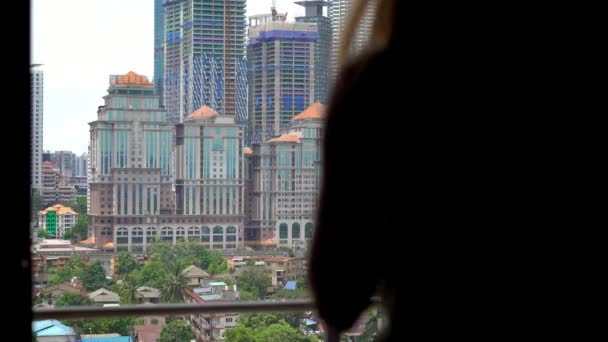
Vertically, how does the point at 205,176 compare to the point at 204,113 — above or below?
below

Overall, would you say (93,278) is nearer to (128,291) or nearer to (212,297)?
(128,291)

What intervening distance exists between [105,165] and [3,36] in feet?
91.3

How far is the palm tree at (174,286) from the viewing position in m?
22.6

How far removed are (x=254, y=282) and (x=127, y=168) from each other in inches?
255

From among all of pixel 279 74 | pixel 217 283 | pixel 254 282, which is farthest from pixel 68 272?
pixel 279 74

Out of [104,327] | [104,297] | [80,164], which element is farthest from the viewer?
[80,164]

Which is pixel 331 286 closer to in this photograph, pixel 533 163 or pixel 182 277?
pixel 533 163

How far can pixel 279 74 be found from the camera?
28.3 meters

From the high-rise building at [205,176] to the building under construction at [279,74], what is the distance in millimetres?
1249

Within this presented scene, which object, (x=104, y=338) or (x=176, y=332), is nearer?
(x=104, y=338)

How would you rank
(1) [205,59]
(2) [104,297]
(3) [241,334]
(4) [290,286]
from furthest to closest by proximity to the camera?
(1) [205,59] < (4) [290,286] < (3) [241,334] < (2) [104,297]

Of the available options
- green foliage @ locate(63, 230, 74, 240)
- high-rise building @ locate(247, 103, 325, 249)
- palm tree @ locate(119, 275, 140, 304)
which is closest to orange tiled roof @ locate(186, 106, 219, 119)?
high-rise building @ locate(247, 103, 325, 249)

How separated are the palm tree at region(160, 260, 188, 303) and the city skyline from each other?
5431mm

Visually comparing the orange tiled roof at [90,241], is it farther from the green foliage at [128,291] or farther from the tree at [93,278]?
the green foliage at [128,291]
